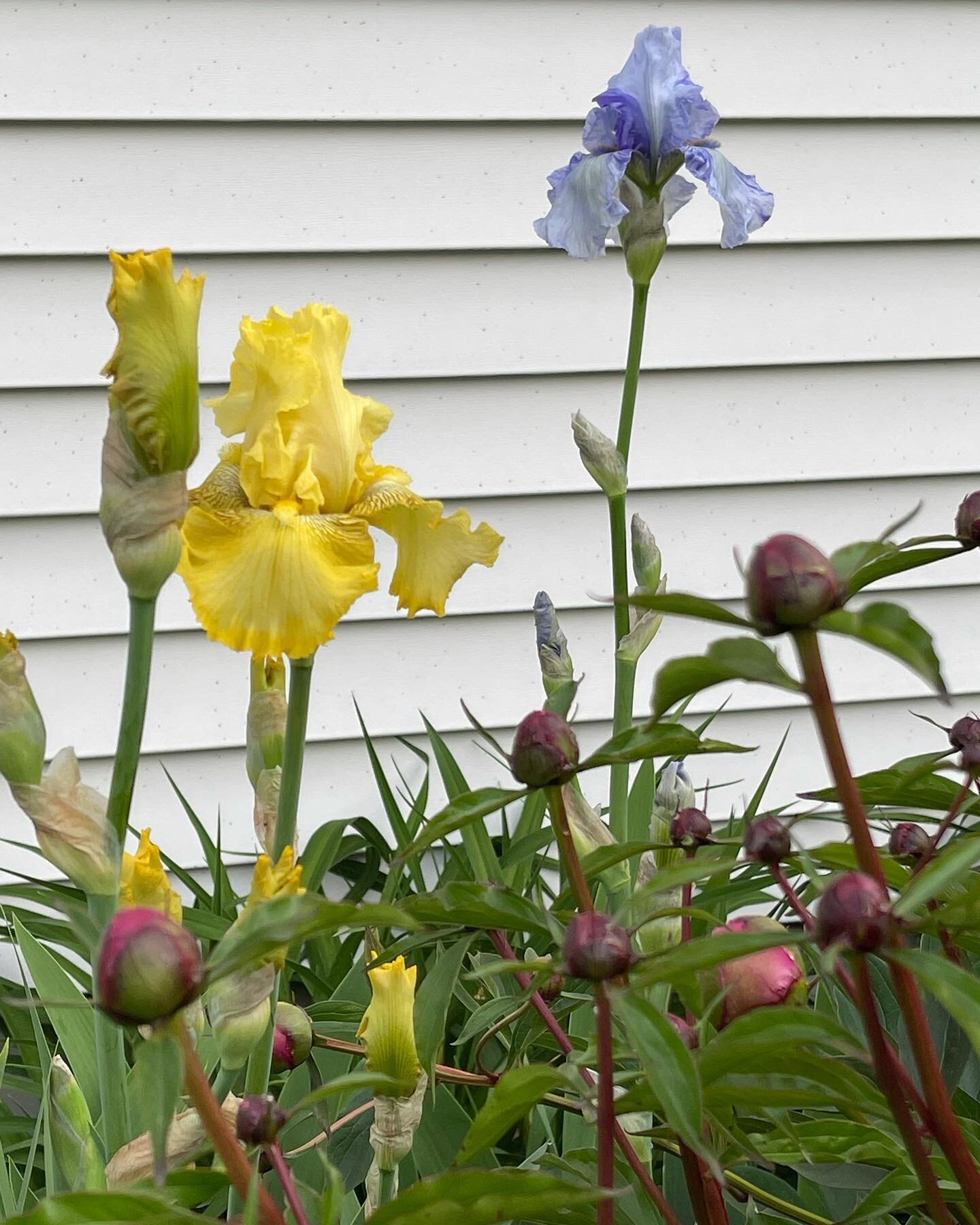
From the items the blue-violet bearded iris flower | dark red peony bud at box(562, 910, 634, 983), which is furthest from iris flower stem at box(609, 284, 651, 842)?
dark red peony bud at box(562, 910, 634, 983)

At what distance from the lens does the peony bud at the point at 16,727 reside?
0.46m

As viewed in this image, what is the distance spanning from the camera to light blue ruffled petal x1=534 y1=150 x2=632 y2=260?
918 millimetres

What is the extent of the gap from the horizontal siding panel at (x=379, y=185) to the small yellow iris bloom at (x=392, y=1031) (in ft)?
4.38

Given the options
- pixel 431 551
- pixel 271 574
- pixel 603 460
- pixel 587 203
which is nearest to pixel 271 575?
pixel 271 574

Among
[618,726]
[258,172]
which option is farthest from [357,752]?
[618,726]

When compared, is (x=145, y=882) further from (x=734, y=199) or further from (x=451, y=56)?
(x=451, y=56)

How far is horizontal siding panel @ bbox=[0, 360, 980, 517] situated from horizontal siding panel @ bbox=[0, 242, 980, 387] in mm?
29

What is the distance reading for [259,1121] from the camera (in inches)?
13.6

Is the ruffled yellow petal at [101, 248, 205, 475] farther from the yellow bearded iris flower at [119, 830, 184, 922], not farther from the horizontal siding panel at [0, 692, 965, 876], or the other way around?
the horizontal siding panel at [0, 692, 965, 876]

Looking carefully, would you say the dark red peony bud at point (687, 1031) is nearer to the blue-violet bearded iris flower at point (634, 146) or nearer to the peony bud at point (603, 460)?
the peony bud at point (603, 460)

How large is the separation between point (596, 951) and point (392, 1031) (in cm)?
19

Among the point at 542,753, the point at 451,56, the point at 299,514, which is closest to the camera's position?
the point at 542,753

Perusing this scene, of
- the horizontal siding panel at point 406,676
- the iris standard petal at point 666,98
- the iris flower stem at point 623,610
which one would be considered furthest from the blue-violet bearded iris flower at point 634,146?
the horizontal siding panel at point 406,676

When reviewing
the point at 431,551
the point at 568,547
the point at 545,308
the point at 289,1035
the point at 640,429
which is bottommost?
the point at 289,1035
